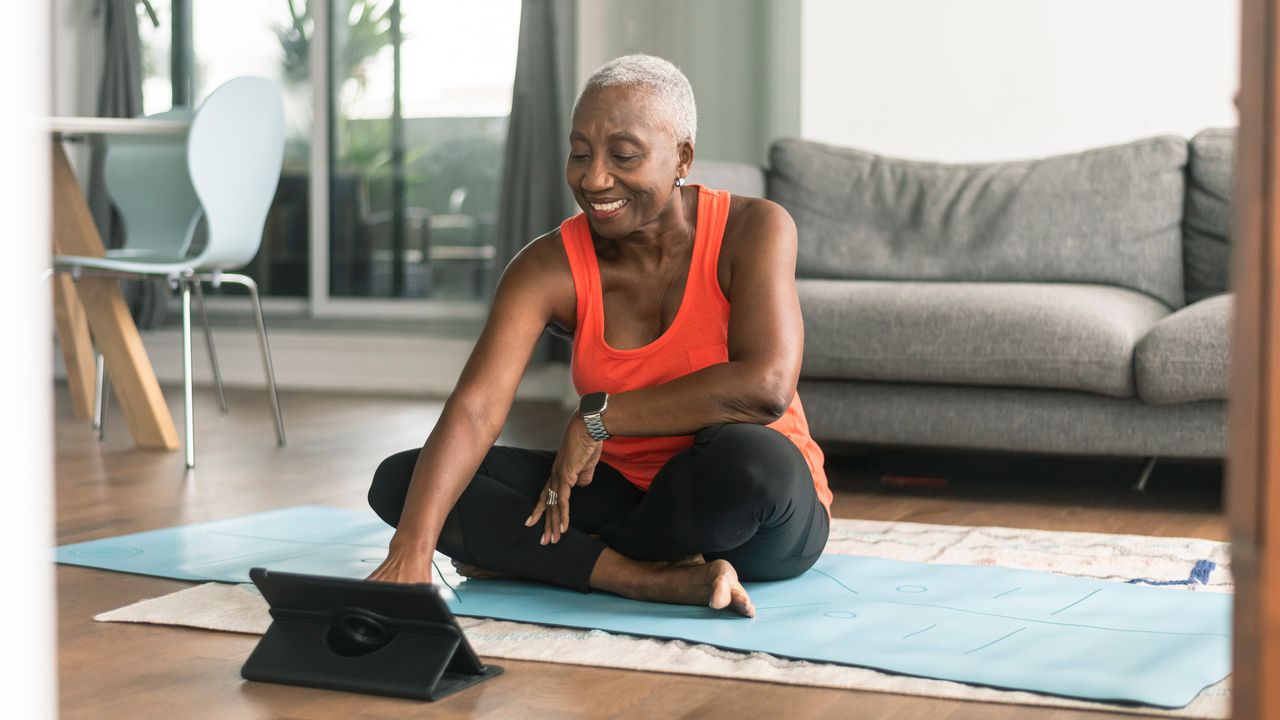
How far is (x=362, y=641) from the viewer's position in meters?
1.62

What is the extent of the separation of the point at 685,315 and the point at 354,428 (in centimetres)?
255

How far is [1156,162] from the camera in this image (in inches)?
138

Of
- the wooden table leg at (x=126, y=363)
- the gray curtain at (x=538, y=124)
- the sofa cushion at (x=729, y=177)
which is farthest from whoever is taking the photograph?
the gray curtain at (x=538, y=124)

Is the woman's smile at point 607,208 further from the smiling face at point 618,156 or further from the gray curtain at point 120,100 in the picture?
the gray curtain at point 120,100

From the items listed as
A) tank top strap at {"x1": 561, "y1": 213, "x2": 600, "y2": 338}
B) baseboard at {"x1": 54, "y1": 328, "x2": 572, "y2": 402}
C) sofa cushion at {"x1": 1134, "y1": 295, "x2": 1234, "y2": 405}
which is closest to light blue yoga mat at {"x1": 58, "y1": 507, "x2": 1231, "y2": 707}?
tank top strap at {"x1": 561, "y1": 213, "x2": 600, "y2": 338}

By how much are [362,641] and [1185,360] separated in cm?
188

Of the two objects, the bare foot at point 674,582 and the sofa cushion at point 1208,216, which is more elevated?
the sofa cushion at point 1208,216

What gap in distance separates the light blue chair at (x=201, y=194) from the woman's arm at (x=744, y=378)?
190 cm

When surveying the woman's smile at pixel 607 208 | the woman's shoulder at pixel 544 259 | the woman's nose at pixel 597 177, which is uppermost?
the woman's nose at pixel 597 177

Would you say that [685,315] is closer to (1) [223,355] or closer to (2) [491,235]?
(2) [491,235]

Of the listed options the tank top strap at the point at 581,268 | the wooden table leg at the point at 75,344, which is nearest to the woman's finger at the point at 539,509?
the tank top strap at the point at 581,268

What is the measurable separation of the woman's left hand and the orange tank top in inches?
4.4

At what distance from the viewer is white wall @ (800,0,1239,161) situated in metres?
4.00

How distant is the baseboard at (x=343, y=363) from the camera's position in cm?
548
